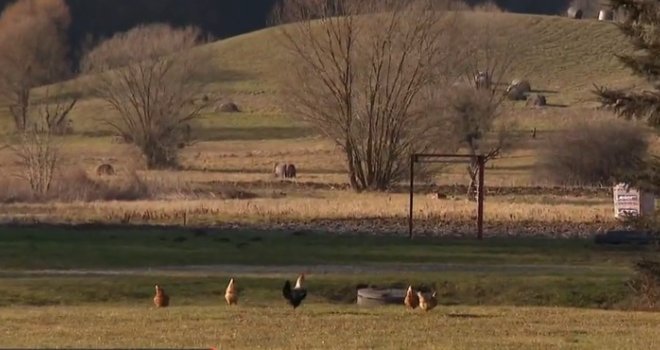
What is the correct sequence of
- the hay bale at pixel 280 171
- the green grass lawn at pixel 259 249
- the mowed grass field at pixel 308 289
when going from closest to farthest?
the mowed grass field at pixel 308 289 → the green grass lawn at pixel 259 249 → the hay bale at pixel 280 171

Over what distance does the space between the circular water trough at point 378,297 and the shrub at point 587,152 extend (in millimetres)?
41228

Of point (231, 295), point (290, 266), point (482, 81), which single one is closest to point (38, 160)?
point (290, 266)

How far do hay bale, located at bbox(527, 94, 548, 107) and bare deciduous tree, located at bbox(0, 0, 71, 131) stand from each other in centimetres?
3614

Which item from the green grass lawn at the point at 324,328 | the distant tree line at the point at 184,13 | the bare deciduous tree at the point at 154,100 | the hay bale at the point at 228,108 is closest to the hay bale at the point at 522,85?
the hay bale at the point at 228,108

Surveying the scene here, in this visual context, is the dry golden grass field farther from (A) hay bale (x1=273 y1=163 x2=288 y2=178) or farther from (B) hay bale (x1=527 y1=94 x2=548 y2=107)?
A: (B) hay bale (x1=527 y1=94 x2=548 y2=107)

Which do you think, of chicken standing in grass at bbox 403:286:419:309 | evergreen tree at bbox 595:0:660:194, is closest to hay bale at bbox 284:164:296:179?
evergreen tree at bbox 595:0:660:194

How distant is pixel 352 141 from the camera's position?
202 ft

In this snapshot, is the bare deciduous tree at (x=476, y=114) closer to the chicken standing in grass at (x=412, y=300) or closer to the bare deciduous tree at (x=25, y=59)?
the bare deciduous tree at (x=25, y=59)

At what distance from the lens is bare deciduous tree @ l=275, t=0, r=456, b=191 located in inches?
2394

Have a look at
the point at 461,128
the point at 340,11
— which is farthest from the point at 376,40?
the point at 461,128

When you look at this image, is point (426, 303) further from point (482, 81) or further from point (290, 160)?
point (482, 81)

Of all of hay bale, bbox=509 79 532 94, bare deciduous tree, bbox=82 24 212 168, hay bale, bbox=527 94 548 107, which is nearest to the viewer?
bare deciduous tree, bbox=82 24 212 168

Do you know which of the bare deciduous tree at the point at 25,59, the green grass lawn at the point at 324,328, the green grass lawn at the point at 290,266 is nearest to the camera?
the green grass lawn at the point at 324,328

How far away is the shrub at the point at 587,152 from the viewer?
6600cm
